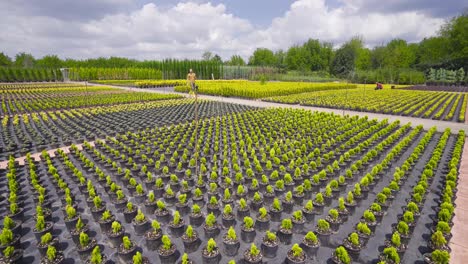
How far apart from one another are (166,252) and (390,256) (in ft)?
14.3

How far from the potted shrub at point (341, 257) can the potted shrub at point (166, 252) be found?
316 cm

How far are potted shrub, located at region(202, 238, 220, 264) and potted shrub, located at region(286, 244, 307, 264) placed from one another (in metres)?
1.41

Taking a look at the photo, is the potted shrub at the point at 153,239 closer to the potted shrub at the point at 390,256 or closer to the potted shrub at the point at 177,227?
the potted shrub at the point at 177,227

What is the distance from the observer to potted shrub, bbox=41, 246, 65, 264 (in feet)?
15.3

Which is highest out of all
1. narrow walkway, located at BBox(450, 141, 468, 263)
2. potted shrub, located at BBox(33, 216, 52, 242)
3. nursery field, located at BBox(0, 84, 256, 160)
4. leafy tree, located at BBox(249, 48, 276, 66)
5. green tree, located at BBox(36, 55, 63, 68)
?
leafy tree, located at BBox(249, 48, 276, 66)

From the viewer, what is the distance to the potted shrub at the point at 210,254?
4848mm

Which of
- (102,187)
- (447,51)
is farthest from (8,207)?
(447,51)

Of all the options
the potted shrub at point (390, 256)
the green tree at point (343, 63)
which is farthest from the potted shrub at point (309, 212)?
the green tree at point (343, 63)

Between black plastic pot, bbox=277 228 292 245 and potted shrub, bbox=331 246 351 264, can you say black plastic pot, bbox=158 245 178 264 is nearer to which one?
black plastic pot, bbox=277 228 292 245

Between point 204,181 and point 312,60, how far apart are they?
100 metres

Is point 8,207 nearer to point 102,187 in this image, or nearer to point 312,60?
point 102,187

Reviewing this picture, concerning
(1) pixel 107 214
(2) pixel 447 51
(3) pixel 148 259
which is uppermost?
(2) pixel 447 51

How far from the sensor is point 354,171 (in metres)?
8.70

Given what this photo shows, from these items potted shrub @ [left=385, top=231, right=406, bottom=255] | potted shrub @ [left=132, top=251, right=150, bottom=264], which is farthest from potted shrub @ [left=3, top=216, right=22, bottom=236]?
potted shrub @ [left=385, top=231, right=406, bottom=255]
